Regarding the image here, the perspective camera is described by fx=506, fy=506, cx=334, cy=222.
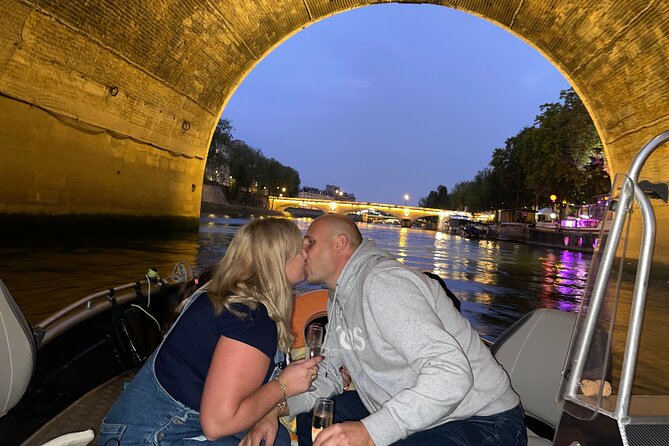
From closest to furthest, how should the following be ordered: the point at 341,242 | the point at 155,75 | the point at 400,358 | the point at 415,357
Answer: the point at 415,357
the point at 400,358
the point at 341,242
the point at 155,75

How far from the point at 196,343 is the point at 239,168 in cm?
7297

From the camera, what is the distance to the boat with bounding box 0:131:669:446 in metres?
1.38

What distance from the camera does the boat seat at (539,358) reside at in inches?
94.7

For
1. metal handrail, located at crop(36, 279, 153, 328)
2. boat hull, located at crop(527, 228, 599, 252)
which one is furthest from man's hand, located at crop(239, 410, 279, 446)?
boat hull, located at crop(527, 228, 599, 252)

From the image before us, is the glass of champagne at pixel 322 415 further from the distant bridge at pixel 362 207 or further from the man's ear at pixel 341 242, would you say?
the distant bridge at pixel 362 207

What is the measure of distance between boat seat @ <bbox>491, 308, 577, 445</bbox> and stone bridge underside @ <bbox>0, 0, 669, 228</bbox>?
13.0 metres

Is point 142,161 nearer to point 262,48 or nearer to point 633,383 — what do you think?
point 262,48

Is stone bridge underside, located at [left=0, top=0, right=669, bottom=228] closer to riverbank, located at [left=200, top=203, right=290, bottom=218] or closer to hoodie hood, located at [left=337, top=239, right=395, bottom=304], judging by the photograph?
hoodie hood, located at [left=337, top=239, right=395, bottom=304]

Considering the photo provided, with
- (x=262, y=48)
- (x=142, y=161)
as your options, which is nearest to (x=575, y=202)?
(x=262, y=48)

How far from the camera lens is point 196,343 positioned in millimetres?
1909

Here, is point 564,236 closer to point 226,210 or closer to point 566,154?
point 566,154

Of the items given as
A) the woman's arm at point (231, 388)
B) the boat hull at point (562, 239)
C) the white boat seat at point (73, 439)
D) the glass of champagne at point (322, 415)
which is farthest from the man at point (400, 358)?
the boat hull at point (562, 239)

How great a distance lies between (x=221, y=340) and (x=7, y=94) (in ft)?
44.5

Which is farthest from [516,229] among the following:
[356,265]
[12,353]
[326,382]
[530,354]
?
[12,353]
